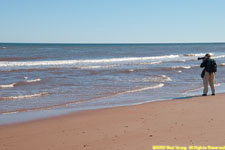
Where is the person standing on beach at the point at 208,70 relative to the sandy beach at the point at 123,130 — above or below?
above

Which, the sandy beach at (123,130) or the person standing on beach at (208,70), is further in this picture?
the person standing on beach at (208,70)

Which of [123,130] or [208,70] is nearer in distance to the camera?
[123,130]

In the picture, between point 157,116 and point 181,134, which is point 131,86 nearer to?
point 157,116

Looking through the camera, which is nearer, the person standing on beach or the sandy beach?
the sandy beach

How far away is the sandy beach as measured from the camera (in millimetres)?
5906

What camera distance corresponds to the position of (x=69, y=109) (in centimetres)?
1017

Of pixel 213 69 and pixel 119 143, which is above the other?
pixel 213 69

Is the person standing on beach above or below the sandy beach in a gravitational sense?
above

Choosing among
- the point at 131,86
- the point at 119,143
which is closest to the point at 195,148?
the point at 119,143

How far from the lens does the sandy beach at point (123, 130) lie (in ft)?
19.4

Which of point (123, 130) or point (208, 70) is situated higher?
point (208, 70)

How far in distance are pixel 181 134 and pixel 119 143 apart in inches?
47.7

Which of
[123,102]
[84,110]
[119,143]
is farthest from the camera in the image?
[123,102]

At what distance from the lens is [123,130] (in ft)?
22.5
